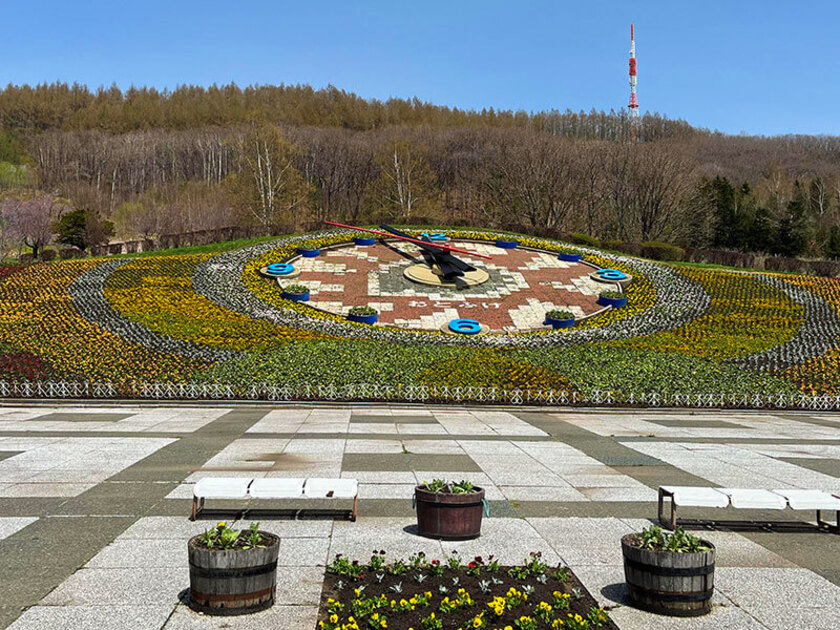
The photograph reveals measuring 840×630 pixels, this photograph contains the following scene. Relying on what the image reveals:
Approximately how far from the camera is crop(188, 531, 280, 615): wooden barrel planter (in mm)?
7387

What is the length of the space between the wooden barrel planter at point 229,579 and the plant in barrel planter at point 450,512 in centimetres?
297

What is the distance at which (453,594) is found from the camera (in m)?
8.05

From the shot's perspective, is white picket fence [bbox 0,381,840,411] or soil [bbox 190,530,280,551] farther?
white picket fence [bbox 0,381,840,411]

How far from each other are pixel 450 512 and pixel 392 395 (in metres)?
→ 15.7

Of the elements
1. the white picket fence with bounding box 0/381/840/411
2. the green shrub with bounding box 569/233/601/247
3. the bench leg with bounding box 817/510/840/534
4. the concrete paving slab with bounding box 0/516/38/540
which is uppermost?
the green shrub with bounding box 569/233/601/247

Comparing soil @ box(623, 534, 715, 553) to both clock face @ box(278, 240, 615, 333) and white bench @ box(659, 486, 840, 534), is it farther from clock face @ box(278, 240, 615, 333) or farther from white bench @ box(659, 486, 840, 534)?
clock face @ box(278, 240, 615, 333)

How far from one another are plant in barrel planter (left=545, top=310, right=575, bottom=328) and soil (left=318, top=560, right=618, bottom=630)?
105 ft

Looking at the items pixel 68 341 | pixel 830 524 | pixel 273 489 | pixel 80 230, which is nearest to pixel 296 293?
pixel 68 341

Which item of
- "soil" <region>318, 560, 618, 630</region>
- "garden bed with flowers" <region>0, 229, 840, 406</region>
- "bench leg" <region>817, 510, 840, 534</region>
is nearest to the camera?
"soil" <region>318, 560, 618, 630</region>

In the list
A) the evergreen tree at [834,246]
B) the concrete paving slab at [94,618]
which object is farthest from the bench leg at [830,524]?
the evergreen tree at [834,246]

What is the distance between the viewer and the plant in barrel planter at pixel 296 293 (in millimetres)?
42250

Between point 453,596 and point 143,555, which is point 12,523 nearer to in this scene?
point 143,555

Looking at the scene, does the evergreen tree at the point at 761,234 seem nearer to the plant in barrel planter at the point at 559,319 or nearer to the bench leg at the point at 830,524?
the plant in barrel planter at the point at 559,319

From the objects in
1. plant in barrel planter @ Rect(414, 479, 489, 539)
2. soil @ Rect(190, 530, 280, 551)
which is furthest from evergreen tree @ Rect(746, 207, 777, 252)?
soil @ Rect(190, 530, 280, 551)
